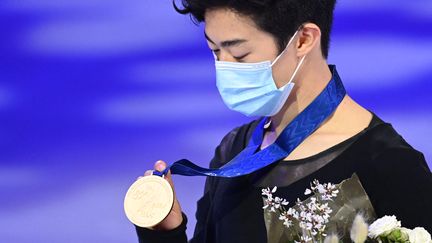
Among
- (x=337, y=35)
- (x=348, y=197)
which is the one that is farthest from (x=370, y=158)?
(x=337, y=35)

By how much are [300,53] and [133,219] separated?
1.79 ft

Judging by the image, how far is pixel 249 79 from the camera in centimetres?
224

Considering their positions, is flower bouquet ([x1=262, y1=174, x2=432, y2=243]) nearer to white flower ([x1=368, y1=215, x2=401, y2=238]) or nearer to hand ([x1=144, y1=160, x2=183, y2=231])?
white flower ([x1=368, y1=215, x2=401, y2=238])

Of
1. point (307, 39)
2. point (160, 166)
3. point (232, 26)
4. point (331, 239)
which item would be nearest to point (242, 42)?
point (232, 26)

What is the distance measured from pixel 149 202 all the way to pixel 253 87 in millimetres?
368

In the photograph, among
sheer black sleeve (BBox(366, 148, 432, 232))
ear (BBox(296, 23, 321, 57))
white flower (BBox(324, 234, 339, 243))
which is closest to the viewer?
white flower (BBox(324, 234, 339, 243))

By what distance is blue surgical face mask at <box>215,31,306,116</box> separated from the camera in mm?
2232

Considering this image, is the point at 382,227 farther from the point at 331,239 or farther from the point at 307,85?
the point at 307,85

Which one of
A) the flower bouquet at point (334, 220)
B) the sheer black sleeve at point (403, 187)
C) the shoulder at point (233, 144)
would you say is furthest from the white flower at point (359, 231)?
the shoulder at point (233, 144)

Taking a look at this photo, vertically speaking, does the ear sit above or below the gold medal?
above

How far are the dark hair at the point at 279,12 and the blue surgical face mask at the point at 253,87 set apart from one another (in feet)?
0.11

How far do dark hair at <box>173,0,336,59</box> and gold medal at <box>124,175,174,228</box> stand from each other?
0.42m

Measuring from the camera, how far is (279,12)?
218 centimetres

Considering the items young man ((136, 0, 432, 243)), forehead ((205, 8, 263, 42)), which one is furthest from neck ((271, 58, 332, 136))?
forehead ((205, 8, 263, 42))
